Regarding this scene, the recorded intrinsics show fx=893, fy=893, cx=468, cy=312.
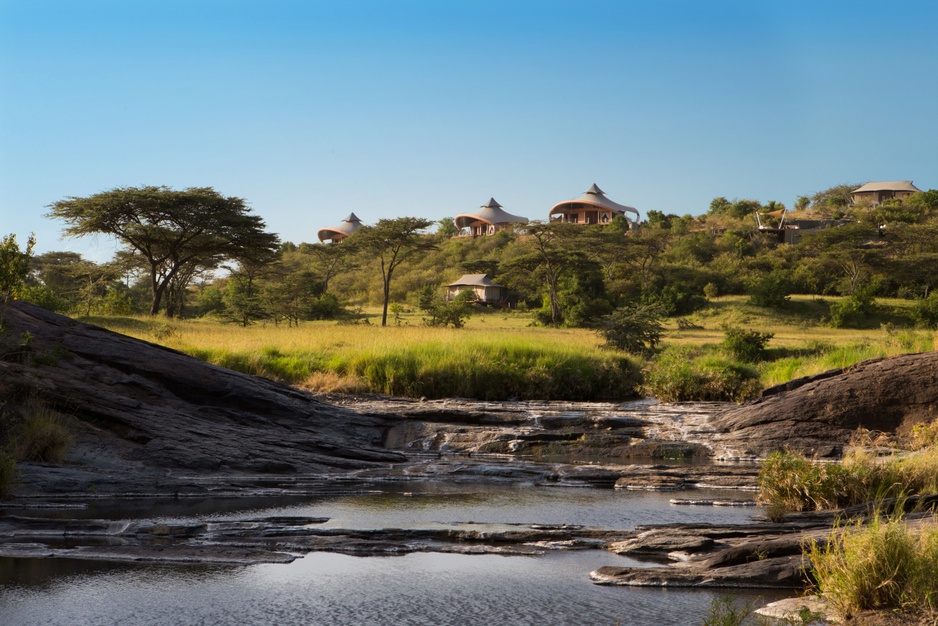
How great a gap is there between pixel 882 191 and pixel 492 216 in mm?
43182

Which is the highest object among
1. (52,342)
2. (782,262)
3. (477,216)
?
(477,216)

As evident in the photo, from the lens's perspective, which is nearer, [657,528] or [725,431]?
[657,528]

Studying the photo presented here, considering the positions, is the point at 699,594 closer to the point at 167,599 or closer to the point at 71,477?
the point at 167,599

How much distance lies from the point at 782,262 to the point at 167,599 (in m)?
62.9

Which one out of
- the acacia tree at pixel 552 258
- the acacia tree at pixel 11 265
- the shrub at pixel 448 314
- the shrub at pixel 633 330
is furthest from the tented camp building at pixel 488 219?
the acacia tree at pixel 11 265

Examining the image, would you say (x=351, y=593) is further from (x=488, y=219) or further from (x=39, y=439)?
(x=488, y=219)

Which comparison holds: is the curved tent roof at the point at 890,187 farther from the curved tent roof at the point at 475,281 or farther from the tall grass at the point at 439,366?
the tall grass at the point at 439,366

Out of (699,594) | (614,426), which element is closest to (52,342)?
(614,426)

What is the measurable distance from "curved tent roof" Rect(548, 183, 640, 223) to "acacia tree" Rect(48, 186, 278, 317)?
6219cm

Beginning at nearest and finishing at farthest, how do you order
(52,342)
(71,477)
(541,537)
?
(541,537), (71,477), (52,342)

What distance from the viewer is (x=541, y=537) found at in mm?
8367

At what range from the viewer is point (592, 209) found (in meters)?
99.6

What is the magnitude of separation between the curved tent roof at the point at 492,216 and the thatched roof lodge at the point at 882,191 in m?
37.3

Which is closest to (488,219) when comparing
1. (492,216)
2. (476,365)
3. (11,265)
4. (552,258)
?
(492,216)
